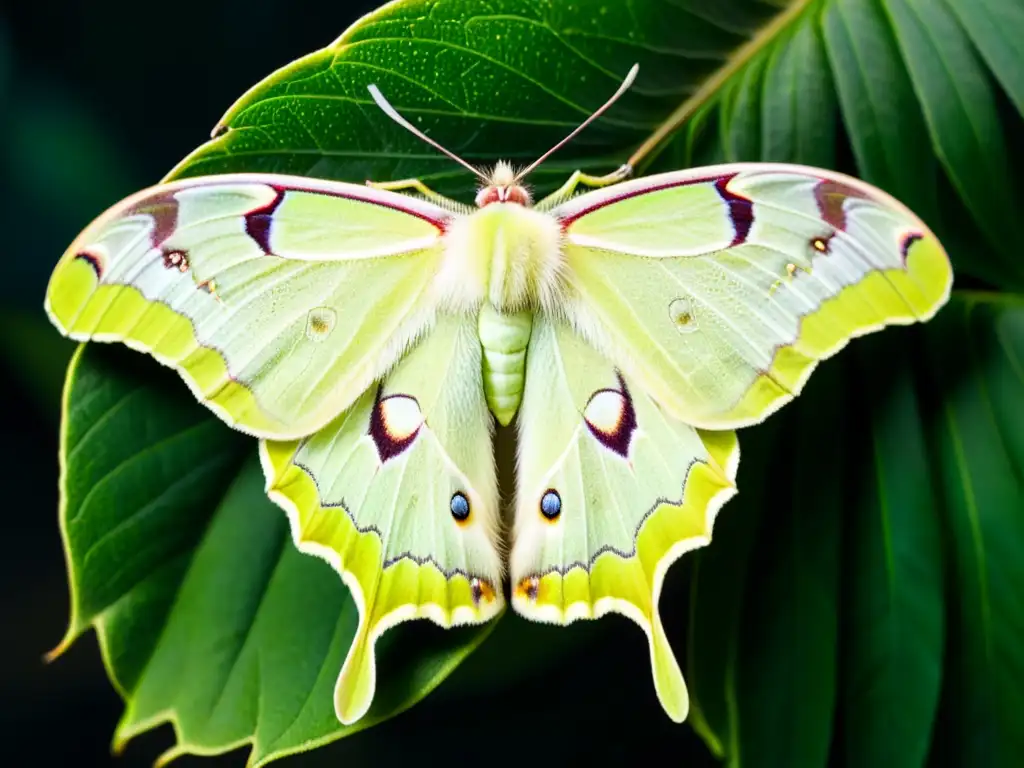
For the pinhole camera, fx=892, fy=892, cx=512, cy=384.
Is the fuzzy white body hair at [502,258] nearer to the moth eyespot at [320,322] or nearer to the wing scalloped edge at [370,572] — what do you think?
the moth eyespot at [320,322]

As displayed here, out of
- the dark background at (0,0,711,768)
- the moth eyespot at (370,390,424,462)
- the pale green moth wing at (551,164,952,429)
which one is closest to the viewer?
the pale green moth wing at (551,164,952,429)

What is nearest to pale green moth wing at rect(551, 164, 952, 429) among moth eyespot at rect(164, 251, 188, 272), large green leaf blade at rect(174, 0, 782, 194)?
large green leaf blade at rect(174, 0, 782, 194)

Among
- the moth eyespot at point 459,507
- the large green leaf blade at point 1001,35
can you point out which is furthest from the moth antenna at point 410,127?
the large green leaf blade at point 1001,35

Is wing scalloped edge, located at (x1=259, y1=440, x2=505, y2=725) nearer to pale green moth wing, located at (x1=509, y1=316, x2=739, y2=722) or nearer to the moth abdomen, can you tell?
pale green moth wing, located at (x1=509, y1=316, x2=739, y2=722)

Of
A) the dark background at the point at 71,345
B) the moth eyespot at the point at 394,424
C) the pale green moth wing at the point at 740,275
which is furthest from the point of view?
the dark background at the point at 71,345

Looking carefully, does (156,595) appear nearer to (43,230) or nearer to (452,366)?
(452,366)

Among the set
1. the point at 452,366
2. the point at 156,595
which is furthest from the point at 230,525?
the point at 452,366

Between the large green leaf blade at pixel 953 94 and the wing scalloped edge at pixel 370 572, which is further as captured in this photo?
the large green leaf blade at pixel 953 94
